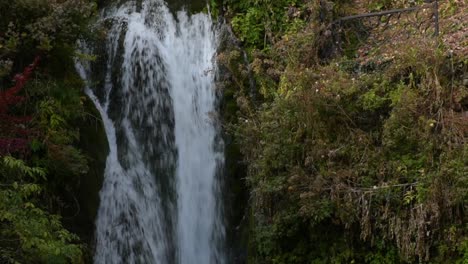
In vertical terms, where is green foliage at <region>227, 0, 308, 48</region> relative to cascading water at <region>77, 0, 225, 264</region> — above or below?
above

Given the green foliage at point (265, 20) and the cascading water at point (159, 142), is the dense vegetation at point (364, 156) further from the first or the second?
the green foliage at point (265, 20)

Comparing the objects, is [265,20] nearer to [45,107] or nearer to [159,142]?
[159,142]

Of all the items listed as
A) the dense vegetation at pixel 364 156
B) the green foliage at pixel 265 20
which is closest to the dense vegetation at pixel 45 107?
the dense vegetation at pixel 364 156

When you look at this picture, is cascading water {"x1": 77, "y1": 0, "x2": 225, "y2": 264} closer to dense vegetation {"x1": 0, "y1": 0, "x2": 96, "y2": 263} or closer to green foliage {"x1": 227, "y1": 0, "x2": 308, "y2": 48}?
green foliage {"x1": 227, "y1": 0, "x2": 308, "y2": 48}

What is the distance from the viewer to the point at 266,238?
886cm

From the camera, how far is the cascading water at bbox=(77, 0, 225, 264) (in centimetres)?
1017

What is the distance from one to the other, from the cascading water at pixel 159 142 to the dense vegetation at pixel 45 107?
3.18 feet

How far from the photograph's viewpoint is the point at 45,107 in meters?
9.03

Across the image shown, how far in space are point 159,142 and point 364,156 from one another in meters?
3.97

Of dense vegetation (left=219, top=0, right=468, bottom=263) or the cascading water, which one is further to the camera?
the cascading water

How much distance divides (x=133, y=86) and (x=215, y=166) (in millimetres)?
2040

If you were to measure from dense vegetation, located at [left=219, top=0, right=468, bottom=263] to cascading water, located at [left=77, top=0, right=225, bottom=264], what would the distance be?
114cm

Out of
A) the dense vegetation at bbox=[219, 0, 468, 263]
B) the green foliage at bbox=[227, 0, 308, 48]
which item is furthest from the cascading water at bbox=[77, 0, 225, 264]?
the dense vegetation at bbox=[219, 0, 468, 263]

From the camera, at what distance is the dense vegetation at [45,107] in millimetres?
7758
